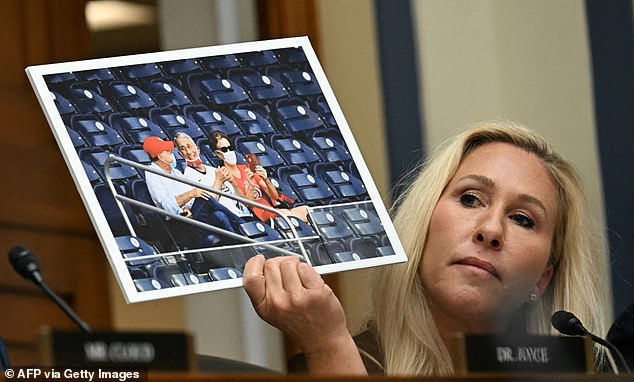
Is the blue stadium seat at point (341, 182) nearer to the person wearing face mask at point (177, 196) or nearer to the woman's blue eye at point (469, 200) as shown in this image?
the person wearing face mask at point (177, 196)

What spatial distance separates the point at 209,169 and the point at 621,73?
1.72 meters

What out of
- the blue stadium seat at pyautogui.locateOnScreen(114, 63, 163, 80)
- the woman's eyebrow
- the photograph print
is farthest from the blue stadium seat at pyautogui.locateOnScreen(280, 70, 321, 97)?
the woman's eyebrow

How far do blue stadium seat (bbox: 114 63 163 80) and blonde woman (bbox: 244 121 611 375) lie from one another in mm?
519

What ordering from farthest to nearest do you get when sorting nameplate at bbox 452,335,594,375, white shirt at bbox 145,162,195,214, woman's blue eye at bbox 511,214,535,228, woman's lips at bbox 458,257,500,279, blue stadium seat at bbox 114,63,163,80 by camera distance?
woman's blue eye at bbox 511,214,535,228
woman's lips at bbox 458,257,500,279
blue stadium seat at bbox 114,63,163,80
white shirt at bbox 145,162,195,214
nameplate at bbox 452,335,594,375

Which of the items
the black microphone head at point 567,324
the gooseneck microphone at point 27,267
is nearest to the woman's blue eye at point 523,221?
the black microphone head at point 567,324

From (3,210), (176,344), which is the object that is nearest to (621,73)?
(3,210)

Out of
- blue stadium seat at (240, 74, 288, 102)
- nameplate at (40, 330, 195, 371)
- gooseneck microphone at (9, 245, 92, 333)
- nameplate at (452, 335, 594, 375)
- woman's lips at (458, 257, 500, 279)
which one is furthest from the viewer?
woman's lips at (458, 257, 500, 279)

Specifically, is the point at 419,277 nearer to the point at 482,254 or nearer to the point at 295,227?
the point at 482,254

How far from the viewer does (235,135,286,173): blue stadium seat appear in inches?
83.4

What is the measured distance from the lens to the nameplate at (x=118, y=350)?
1.36 m

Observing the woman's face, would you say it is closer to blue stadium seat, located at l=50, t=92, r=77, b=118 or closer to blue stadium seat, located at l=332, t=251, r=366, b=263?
blue stadium seat, located at l=332, t=251, r=366, b=263

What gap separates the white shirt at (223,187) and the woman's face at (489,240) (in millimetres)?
509

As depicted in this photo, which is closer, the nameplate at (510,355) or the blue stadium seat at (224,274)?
the nameplate at (510,355)

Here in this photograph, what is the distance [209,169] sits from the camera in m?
2.06
